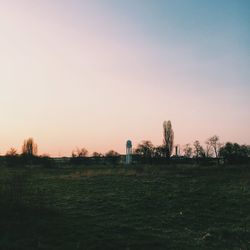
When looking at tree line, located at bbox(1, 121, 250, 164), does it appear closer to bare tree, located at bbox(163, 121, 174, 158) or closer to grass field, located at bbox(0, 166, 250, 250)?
bare tree, located at bbox(163, 121, 174, 158)

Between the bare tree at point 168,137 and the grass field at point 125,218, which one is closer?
the grass field at point 125,218

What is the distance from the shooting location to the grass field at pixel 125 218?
1389 centimetres

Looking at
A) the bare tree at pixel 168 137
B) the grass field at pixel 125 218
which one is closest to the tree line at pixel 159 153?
the bare tree at pixel 168 137

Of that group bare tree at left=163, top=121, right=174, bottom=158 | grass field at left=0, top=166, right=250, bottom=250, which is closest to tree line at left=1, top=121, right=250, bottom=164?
bare tree at left=163, top=121, right=174, bottom=158

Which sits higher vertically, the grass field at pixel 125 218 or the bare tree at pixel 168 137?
the bare tree at pixel 168 137

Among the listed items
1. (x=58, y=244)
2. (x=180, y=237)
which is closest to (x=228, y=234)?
(x=180, y=237)

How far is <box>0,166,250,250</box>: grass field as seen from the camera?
547 inches

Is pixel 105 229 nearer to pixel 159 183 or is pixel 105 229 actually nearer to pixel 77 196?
pixel 77 196

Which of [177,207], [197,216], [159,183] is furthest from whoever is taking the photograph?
[159,183]

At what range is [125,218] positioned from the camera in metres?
18.0

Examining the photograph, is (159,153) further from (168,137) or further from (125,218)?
(125,218)

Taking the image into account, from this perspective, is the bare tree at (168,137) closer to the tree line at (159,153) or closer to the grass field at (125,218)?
the tree line at (159,153)

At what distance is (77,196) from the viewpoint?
24406mm

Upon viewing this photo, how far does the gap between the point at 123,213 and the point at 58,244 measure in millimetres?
6124
